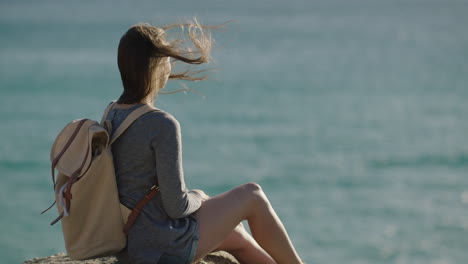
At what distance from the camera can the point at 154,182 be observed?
3043 millimetres

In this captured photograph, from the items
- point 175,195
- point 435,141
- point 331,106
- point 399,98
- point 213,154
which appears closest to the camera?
point 175,195

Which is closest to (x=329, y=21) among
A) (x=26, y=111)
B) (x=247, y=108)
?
(x=247, y=108)

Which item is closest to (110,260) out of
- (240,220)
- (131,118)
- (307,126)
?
(240,220)

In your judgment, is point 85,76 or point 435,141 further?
point 85,76

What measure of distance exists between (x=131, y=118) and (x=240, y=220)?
718 millimetres

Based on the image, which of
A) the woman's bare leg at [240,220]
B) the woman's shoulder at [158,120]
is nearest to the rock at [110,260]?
the woman's bare leg at [240,220]

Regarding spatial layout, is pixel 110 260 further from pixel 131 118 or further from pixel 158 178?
pixel 131 118

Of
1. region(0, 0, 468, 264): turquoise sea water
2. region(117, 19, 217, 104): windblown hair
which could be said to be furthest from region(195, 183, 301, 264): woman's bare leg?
region(0, 0, 468, 264): turquoise sea water

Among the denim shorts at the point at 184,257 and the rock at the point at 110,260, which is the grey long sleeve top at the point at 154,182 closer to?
the denim shorts at the point at 184,257

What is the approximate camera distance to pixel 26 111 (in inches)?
722

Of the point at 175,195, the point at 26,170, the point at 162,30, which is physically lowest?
the point at 26,170

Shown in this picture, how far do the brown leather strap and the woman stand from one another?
0.02 meters

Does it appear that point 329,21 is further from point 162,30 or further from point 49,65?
point 162,30

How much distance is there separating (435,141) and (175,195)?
46.4ft
